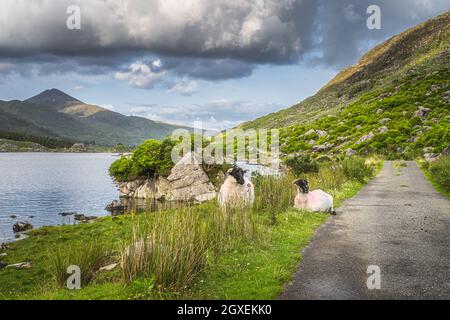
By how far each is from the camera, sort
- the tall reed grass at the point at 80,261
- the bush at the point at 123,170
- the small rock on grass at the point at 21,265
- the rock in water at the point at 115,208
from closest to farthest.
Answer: the tall reed grass at the point at 80,261 → the small rock on grass at the point at 21,265 → the rock in water at the point at 115,208 → the bush at the point at 123,170

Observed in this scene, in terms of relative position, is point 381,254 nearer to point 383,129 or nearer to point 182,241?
point 182,241

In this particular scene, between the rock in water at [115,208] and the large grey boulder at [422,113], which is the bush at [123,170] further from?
the large grey boulder at [422,113]

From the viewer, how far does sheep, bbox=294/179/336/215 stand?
16.8 metres

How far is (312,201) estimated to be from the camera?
1697 centimetres

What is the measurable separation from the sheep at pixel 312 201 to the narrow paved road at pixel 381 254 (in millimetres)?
859

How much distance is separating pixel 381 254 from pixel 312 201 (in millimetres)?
6736

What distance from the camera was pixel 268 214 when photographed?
1611 centimetres

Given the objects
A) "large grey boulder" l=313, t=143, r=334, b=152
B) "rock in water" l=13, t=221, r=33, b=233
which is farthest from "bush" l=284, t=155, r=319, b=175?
"large grey boulder" l=313, t=143, r=334, b=152

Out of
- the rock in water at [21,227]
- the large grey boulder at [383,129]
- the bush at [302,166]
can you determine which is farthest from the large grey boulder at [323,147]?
the rock in water at [21,227]

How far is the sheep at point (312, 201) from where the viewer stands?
16.8m

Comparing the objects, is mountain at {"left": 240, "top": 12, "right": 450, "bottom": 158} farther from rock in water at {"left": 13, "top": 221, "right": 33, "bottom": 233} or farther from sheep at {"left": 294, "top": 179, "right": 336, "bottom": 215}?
rock in water at {"left": 13, "top": 221, "right": 33, "bottom": 233}

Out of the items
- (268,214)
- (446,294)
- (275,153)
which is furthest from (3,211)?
(275,153)

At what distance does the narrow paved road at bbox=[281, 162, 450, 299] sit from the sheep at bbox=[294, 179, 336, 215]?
2.82ft
